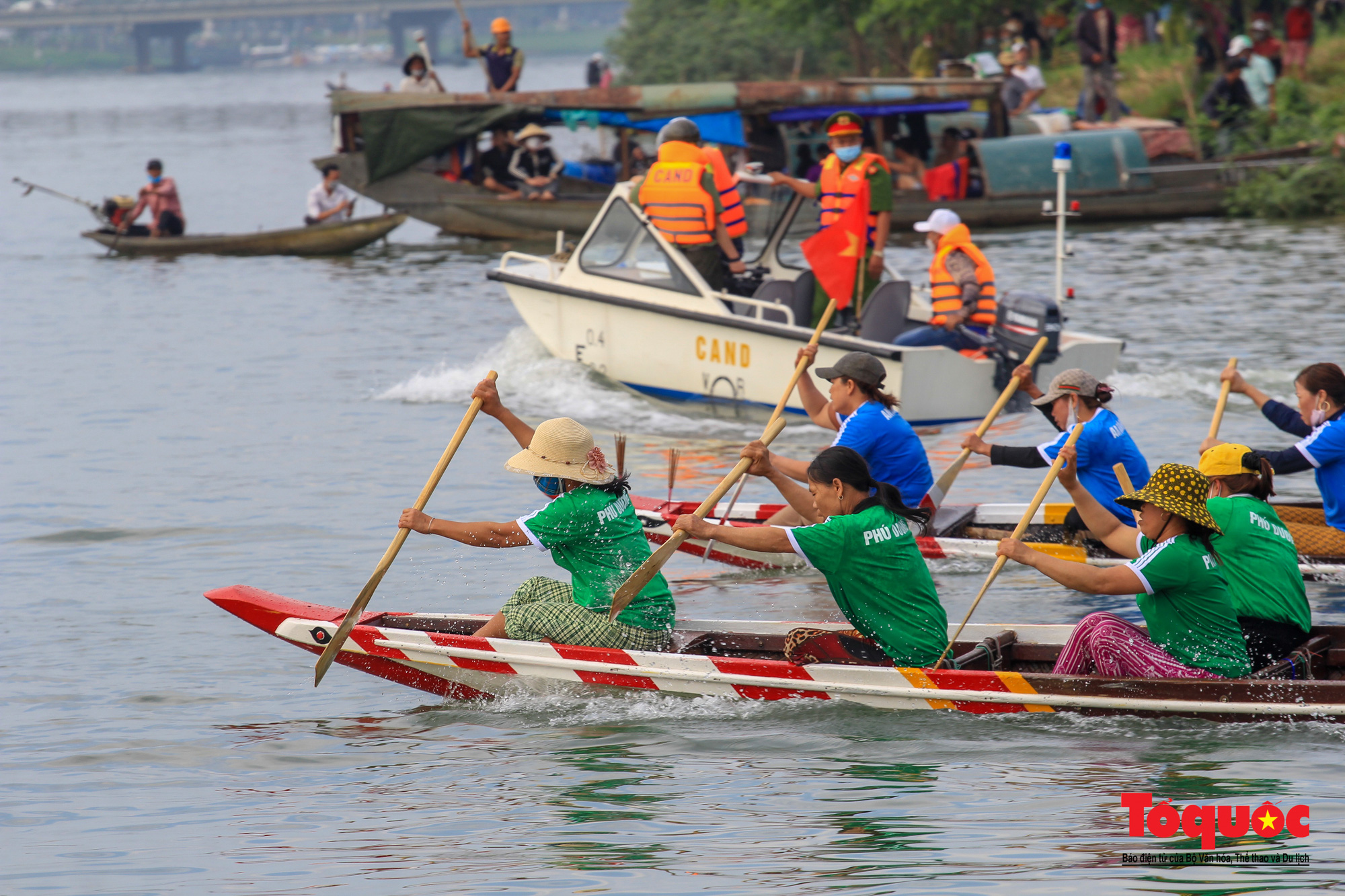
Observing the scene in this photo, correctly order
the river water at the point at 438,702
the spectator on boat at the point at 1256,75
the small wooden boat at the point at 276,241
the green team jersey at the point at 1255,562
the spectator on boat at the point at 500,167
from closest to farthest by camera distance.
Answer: the river water at the point at 438,702 → the green team jersey at the point at 1255,562 → the spectator on boat at the point at 500,167 → the small wooden boat at the point at 276,241 → the spectator on boat at the point at 1256,75

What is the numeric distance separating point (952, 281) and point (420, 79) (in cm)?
1473

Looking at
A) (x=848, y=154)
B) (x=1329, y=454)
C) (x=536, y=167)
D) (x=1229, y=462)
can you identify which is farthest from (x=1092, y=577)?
(x=536, y=167)

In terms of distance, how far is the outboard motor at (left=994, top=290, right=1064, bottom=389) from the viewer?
40.4ft

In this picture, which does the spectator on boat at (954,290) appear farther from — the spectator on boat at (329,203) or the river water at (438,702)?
the spectator on boat at (329,203)

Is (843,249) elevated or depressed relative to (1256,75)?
depressed

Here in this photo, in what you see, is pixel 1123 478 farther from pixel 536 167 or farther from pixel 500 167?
pixel 500 167

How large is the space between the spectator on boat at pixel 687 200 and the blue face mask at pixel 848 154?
1047 millimetres

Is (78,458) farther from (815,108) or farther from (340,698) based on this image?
(815,108)

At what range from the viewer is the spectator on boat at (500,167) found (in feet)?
78.7

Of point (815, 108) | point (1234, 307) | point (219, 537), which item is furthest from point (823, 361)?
point (815, 108)

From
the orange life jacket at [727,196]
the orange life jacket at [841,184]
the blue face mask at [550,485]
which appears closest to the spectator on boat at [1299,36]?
the orange life jacket at [841,184]

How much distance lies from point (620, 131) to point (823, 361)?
12321 mm

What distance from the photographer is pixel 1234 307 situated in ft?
59.6

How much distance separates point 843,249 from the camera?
1273 centimetres
